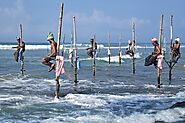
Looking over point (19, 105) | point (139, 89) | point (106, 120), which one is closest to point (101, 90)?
point (139, 89)

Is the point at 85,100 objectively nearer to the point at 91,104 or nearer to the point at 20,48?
the point at 91,104

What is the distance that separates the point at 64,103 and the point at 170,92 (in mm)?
5869

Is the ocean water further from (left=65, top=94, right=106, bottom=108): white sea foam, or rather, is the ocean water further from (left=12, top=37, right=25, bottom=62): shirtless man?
(left=12, top=37, right=25, bottom=62): shirtless man

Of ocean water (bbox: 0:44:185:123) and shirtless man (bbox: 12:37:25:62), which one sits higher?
shirtless man (bbox: 12:37:25:62)

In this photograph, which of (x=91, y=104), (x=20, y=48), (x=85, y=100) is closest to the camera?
(x=91, y=104)

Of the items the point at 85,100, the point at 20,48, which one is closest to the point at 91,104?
the point at 85,100

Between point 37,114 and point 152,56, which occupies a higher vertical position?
point 152,56

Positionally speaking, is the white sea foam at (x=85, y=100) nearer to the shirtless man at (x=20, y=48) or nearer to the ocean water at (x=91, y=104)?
the ocean water at (x=91, y=104)

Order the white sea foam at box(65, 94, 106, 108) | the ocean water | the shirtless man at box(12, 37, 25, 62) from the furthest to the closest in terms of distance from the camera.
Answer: the shirtless man at box(12, 37, 25, 62) < the white sea foam at box(65, 94, 106, 108) < the ocean water

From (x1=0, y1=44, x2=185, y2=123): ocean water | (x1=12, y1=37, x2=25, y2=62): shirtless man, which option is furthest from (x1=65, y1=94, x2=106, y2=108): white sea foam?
(x1=12, y1=37, x2=25, y2=62): shirtless man

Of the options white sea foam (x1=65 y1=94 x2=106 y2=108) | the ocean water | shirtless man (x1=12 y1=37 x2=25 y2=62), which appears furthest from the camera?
shirtless man (x1=12 y1=37 x2=25 y2=62)

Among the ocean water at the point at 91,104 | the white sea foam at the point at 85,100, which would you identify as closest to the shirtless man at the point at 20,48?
the ocean water at the point at 91,104

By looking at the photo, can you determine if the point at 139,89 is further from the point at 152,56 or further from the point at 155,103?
the point at 155,103

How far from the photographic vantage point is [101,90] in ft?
55.2
